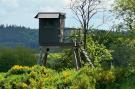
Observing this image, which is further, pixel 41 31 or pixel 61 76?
pixel 41 31

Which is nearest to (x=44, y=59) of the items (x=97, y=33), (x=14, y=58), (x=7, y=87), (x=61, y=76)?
(x=7, y=87)

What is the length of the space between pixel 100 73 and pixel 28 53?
261 ft

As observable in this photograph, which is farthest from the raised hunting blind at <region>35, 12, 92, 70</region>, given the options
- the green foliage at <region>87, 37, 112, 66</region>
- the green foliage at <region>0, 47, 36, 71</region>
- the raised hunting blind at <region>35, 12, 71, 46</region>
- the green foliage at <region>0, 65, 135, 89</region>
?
the green foliage at <region>0, 47, 36, 71</region>

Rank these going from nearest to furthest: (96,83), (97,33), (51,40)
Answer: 1. (96,83)
2. (51,40)
3. (97,33)

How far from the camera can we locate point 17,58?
358ft

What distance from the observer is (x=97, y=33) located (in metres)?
68.4

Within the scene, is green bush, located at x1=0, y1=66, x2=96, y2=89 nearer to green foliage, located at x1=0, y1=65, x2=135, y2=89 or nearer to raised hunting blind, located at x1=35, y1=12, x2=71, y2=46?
green foliage, located at x1=0, y1=65, x2=135, y2=89

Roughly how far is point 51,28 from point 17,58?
65.0 metres

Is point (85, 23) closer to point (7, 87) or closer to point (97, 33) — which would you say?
point (97, 33)

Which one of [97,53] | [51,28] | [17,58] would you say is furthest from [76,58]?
[17,58]

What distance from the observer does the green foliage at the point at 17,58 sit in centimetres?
9896

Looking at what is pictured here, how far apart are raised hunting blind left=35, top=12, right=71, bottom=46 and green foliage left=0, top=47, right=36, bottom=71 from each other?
50139 mm

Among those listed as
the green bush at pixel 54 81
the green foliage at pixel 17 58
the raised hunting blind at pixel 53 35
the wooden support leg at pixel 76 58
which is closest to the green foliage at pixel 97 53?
the wooden support leg at pixel 76 58

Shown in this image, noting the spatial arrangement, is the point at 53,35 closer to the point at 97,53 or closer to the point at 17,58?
the point at 97,53
